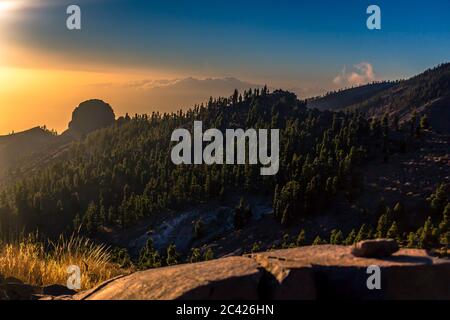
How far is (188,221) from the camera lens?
230ft

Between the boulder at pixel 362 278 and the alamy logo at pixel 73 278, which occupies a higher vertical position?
the boulder at pixel 362 278

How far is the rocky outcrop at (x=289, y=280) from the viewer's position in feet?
23.0

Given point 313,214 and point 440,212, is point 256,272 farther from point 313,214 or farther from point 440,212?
point 313,214

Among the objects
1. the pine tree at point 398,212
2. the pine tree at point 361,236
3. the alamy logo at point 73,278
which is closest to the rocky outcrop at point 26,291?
the alamy logo at point 73,278

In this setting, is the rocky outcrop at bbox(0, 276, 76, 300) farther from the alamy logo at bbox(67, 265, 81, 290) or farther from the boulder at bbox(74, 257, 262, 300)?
the boulder at bbox(74, 257, 262, 300)

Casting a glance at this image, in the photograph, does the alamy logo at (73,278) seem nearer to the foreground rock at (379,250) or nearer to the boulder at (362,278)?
the boulder at (362,278)

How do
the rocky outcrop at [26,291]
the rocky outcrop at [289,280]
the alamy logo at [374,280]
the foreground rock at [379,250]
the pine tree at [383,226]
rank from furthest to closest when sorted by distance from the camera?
the pine tree at [383,226], the rocky outcrop at [26,291], the foreground rock at [379,250], the alamy logo at [374,280], the rocky outcrop at [289,280]

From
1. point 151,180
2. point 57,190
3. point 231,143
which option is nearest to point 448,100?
point 231,143

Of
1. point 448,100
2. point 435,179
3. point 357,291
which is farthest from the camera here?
point 448,100

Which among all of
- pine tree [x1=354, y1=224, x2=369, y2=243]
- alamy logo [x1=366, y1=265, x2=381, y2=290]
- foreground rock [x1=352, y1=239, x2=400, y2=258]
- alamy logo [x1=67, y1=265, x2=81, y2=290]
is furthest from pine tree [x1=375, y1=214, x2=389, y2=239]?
alamy logo [x1=366, y1=265, x2=381, y2=290]

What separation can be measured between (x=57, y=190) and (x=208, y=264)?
100878mm

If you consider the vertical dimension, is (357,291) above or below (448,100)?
below

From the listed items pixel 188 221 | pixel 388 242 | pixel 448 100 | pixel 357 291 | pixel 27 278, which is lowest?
pixel 188 221

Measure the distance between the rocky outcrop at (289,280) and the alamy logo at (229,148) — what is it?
6351 cm
